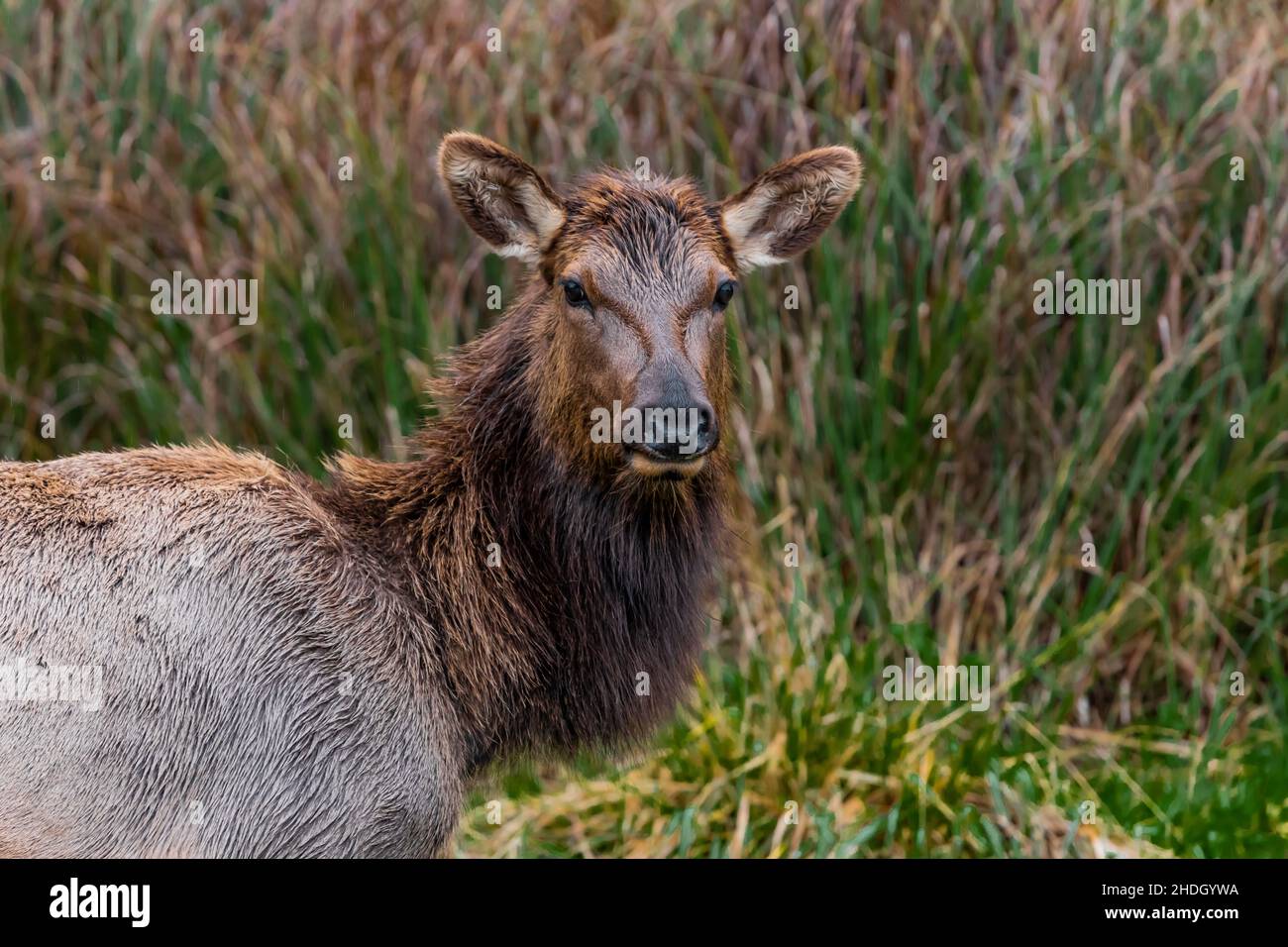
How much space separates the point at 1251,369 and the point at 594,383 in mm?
4041

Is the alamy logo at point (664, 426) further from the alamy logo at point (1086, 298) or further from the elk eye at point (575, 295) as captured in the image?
the alamy logo at point (1086, 298)

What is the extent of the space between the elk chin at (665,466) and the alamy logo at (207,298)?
11.8 ft

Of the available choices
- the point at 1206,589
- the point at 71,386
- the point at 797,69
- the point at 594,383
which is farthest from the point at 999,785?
the point at 71,386

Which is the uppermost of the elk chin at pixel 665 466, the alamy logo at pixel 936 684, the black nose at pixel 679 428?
the black nose at pixel 679 428

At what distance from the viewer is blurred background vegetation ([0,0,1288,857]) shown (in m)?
6.30

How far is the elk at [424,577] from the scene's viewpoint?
397cm

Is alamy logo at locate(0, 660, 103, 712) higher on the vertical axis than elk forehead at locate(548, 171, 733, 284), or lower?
lower

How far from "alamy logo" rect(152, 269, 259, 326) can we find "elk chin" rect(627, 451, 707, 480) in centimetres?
360

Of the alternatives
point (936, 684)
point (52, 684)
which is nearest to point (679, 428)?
point (52, 684)

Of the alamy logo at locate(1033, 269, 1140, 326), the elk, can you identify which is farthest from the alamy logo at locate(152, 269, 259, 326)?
the alamy logo at locate(1033, 269, 1140, 326)

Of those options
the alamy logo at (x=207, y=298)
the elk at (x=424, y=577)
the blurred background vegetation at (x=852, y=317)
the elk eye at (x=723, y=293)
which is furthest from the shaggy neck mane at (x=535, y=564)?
the alamy logo at (x=207, y=298)

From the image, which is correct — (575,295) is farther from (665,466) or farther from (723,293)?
(665,466)

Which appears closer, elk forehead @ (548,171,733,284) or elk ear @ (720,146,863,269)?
elk forehead @ (548,171,733,284)

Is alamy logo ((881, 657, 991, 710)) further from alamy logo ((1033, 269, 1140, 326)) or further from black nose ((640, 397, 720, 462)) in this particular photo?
black nose ((640, 397, 720, 462))
